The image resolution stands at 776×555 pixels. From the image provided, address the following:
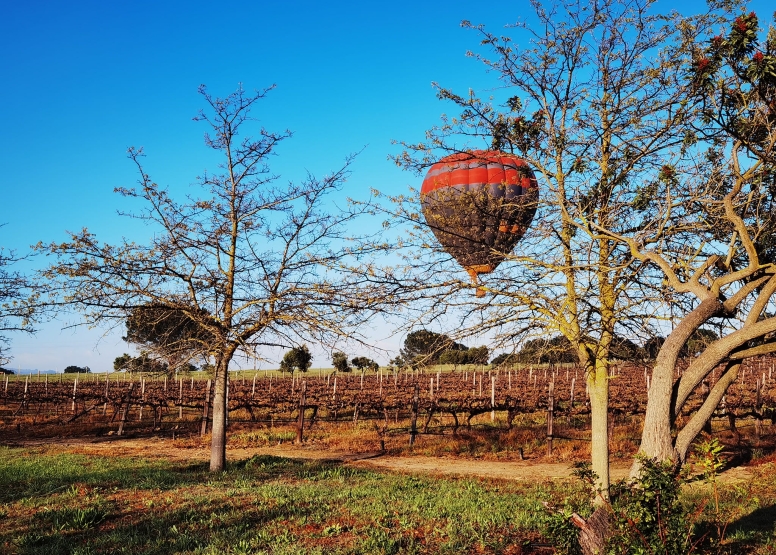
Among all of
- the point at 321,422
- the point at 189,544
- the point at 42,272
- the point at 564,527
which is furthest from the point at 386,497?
the point at 321,422

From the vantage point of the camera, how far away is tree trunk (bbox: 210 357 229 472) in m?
13.1

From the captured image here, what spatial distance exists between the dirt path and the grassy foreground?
2.19m

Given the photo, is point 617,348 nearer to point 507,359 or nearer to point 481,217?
point 507,359

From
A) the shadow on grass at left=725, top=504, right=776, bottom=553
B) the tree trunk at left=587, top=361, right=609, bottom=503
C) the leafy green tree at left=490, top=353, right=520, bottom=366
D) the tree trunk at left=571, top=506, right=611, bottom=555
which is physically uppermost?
the leafy green tree at left=490, top=353, right=520, bottom=366

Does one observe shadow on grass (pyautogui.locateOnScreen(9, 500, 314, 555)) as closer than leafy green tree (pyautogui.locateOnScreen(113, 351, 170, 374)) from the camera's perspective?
Answer: Yes

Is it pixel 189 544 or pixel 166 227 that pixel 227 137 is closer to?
pixel 166 227

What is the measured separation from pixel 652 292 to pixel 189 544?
801cm

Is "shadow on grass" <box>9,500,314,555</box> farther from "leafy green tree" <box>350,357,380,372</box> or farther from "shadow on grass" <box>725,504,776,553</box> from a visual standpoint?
"leafy green tree" <box>350,357,380,372</box>

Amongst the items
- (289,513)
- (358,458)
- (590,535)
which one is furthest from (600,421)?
(358,458)

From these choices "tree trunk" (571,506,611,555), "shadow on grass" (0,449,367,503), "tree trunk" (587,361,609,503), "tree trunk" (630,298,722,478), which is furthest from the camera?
"shadow on grass" (0,449,367,503)

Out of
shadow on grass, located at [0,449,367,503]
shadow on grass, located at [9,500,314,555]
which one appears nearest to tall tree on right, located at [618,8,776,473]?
shadow on grass, located at [9,500,314,555]

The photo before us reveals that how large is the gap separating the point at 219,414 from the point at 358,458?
657cm

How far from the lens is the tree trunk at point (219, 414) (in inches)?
516

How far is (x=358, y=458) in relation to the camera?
18578mm
